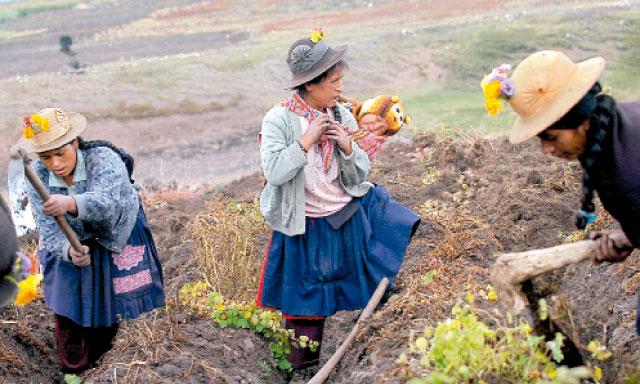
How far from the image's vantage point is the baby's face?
5586 millimetres

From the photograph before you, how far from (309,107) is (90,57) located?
854 inches

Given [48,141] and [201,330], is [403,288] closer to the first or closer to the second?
[201,330]

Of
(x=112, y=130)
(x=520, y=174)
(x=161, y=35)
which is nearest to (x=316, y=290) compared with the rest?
(x=520, y=174)

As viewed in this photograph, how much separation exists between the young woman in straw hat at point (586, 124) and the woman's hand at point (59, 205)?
7.53 feet

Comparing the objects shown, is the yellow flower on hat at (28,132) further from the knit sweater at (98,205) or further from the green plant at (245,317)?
the green plant at (245,317)

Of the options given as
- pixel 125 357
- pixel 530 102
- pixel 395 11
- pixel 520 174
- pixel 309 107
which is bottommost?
pixel 395 11

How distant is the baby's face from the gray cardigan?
0.55 meters

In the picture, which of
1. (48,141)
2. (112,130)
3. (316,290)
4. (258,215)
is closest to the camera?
(48,141)

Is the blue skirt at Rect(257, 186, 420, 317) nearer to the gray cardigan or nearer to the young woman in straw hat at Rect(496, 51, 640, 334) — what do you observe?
the gray cardigan

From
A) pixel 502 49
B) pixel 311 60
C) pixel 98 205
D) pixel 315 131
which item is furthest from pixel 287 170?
pixel 502 49

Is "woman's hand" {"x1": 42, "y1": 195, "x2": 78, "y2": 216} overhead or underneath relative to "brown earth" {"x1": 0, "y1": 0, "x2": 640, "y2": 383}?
overhead

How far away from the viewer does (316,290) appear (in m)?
5.07

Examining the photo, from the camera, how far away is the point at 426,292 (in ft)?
16.7

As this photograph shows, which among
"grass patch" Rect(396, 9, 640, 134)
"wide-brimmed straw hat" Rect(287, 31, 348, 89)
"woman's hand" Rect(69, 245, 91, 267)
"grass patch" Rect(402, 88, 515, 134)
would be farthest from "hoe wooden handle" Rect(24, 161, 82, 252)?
"grass patch" Rect(396, 9, 640, 134)
